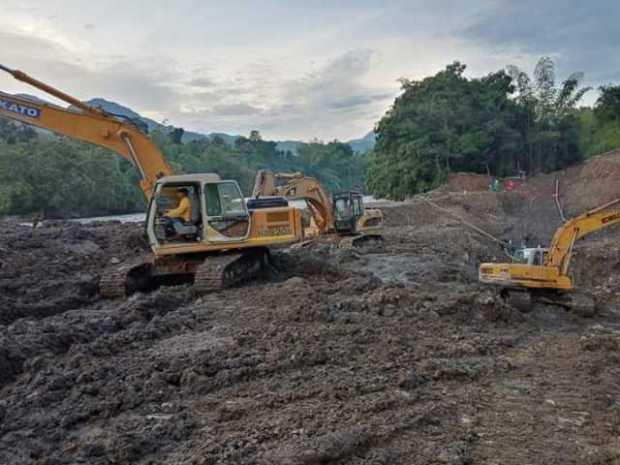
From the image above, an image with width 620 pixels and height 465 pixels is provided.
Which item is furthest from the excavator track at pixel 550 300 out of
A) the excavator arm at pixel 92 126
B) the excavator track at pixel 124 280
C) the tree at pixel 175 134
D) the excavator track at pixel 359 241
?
the tree at pixel 175 134

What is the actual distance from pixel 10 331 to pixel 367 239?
11.7 m

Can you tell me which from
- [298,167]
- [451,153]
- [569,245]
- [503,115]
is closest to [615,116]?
[503,115]

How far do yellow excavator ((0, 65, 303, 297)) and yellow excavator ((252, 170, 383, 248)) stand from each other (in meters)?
4.52

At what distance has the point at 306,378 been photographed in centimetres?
535

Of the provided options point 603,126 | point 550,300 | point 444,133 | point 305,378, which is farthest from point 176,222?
point 603,126

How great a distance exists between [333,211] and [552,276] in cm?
852

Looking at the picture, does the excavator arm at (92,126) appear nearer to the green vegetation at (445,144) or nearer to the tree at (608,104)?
the green vegetation at (445,144)

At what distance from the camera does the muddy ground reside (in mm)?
4062

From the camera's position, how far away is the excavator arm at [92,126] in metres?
10.5

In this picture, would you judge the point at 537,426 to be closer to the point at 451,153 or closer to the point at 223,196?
the point at 223,196

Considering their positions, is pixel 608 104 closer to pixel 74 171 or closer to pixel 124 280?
pixel 74 171

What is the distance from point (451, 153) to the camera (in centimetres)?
3959

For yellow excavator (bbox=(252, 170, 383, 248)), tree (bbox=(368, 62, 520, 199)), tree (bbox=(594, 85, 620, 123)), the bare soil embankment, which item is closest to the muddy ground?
the bare soil embankment

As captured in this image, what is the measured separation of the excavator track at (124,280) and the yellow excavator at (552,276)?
5455mm
